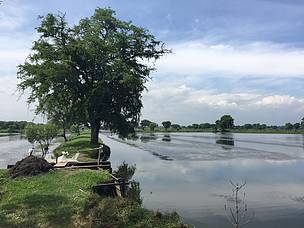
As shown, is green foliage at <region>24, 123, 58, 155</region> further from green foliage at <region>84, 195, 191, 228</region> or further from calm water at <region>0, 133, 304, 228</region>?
green foliage at <region>84, 195, 191, 228</region>

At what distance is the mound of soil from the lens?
22.9m

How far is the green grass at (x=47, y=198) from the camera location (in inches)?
578

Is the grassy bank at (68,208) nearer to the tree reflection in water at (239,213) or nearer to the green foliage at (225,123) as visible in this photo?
the tree reflection in water at (239,213)

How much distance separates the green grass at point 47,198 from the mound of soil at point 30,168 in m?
0.52

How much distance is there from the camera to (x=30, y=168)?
76.1ft

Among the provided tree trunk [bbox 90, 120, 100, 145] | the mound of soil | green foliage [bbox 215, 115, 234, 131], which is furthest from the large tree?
green foliage [bbox 215, 115, 234, 131]

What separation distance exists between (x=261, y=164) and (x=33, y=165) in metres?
27.4

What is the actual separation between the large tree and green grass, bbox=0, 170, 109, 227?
22303mm

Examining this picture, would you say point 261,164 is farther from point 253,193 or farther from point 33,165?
point 33,165

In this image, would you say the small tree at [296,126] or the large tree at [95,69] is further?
the small tree at [296,126]

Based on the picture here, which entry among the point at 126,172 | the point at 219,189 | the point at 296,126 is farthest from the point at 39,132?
the point at 296,126

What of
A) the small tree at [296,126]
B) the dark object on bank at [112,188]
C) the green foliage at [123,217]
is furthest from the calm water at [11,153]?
the small tree at [296,126]

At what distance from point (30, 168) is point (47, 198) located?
20.8ft

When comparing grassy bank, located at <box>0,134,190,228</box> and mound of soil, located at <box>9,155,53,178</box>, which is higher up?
mound of soil, located at <box>9,155,53,178</box>
